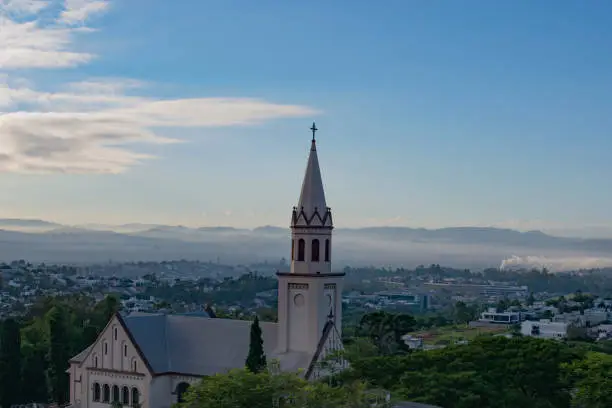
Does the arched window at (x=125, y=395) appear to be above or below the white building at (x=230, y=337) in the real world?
below

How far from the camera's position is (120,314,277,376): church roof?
45.1 m

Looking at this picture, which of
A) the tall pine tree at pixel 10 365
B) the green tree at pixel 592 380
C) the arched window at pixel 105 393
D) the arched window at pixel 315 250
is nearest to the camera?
the green tree at pixel 592 380

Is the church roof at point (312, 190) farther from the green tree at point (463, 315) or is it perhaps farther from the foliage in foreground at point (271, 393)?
the green tree at point (463, 315)

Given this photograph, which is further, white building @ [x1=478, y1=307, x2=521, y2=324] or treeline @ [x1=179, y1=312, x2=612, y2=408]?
white building @ [x1=478, y1=307, x2=521, y2=324]

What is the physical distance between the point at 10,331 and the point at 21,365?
230 cm

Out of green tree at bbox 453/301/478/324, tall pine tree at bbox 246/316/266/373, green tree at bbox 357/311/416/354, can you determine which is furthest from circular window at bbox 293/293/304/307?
green tree at bbox 453/301/478/324

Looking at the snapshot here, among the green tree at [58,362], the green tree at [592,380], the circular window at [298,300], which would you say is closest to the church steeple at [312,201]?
the circular window at [298,300]

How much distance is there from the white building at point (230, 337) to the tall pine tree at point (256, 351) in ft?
3.45

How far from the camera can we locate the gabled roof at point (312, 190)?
4531cm

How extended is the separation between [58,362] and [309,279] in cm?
2052

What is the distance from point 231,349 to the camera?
4534 cm

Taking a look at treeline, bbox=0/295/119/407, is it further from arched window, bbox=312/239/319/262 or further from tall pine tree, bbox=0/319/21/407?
arched window, bbox=312/239/319/262

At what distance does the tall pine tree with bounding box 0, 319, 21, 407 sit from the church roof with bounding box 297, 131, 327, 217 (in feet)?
67.2

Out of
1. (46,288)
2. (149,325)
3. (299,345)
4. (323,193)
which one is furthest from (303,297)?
(46,288)
